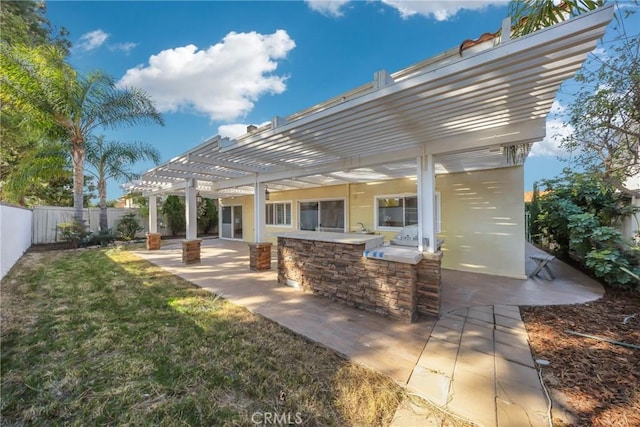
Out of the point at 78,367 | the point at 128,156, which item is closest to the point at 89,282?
the point at 78,367

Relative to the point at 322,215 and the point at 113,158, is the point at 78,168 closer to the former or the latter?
the point at 113,158

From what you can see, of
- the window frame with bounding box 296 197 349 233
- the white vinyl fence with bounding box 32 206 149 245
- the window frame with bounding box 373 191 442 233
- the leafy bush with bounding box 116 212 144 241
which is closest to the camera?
the window frame with bounding box 373 191 442 233

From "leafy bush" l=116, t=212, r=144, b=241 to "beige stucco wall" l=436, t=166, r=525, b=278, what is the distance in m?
14.6

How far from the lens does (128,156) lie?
11.1 metres

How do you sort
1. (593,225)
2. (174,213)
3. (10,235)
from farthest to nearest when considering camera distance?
1. (174,213)
2. (10,235)
3. (593,225)

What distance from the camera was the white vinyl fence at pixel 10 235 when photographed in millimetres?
5695

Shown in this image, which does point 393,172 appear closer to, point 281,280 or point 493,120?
point 493,120

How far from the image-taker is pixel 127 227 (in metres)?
12.8

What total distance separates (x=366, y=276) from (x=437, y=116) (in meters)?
2.62

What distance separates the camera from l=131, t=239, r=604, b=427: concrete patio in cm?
212

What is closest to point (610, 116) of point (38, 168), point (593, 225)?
point (593, 225)

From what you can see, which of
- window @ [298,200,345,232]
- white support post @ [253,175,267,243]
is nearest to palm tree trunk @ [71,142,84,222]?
white support post @ [253,175,267,243]

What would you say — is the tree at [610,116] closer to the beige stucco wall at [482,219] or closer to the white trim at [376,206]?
the beige stucco wall at [482,219]

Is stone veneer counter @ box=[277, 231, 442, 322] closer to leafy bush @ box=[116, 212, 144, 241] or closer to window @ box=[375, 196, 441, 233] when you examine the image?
window @ box=[375, 196, 441, 233]
